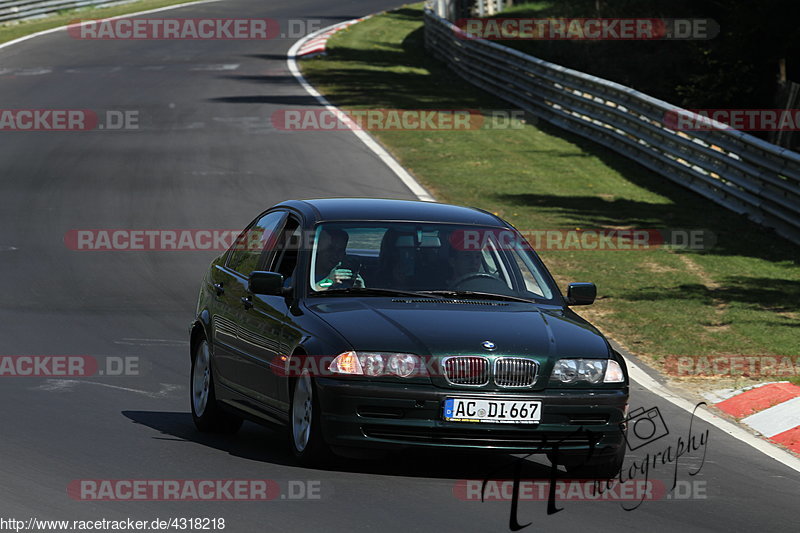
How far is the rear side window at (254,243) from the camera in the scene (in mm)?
9562

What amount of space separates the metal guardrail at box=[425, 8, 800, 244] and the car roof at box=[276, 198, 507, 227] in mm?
10460

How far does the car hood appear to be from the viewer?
306 inches

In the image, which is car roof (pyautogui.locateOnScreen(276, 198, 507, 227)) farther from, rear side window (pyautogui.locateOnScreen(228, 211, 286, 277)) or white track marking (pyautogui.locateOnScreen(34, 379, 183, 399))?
white track marking (pyautogui.locateOnScreen(34, 379, 183, 399))

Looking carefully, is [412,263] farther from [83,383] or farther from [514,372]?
[83,383]

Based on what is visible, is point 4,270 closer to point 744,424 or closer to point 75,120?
point 744,424

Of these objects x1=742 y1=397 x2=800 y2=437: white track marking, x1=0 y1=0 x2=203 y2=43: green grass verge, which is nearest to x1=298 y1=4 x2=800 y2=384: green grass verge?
x1=742 y1=397 x2=800 y2=437: white track marking

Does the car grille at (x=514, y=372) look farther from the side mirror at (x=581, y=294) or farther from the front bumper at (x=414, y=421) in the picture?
the side mirror at (x=581, y=294)

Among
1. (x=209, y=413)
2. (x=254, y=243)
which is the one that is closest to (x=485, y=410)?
(x=209, y=413)

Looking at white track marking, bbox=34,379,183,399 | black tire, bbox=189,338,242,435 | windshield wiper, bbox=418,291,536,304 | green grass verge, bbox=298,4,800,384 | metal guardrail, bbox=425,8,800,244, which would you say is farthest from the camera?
metal guardrail, bbox=425,8,800,244

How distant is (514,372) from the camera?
7.77 m

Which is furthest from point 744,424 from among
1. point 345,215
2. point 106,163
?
point 106,163

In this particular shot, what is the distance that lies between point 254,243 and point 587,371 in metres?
2.81

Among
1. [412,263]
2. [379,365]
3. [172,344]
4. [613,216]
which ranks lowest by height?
[613,216]

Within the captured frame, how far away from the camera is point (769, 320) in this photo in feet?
47.0
